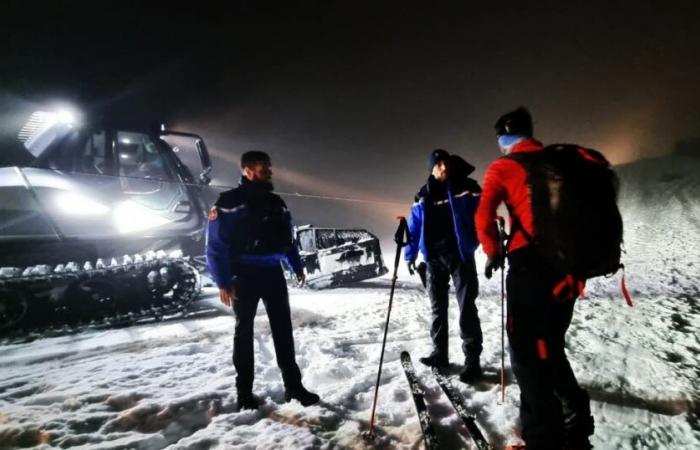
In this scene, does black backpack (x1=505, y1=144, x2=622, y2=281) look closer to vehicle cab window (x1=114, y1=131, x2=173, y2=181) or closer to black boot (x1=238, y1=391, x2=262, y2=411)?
black boot (x1=238, y1=391, x2=262, y2=411)

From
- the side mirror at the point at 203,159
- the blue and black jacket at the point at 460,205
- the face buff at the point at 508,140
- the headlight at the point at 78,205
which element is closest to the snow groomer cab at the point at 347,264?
the side mirror at the point at 203,159

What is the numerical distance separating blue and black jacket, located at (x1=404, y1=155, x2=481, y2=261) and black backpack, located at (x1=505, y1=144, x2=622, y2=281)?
147cm

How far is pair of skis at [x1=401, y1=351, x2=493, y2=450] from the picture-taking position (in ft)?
7.87

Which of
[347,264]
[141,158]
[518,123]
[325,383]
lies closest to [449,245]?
[518,123]

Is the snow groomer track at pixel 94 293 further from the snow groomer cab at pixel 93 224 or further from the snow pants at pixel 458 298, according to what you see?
the snow pants at pixel 458 298

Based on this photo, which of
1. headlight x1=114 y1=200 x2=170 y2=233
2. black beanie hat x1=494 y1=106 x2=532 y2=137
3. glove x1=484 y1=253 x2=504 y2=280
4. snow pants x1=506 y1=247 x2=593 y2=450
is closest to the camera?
snow pants x1=506 y1=247 x2=593 y2=450

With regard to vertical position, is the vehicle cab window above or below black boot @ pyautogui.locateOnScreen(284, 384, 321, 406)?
above

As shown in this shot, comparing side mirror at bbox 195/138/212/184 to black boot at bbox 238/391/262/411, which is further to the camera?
side mirror at bbox 195/138/212/184

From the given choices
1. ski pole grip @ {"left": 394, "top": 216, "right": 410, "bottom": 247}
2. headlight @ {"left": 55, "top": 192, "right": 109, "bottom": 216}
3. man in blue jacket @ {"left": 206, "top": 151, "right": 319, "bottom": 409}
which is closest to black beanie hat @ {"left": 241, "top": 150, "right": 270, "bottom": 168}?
man in blue jacket @ {"left": 206, "top": 151, "right": 319, "bottom": 409}

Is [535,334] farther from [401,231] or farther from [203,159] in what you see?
[203,159]

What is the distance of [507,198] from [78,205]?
26.7 feet

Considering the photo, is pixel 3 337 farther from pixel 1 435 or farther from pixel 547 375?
pixel 547 375

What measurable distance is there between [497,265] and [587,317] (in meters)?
4.41

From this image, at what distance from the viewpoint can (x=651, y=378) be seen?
129 inches
